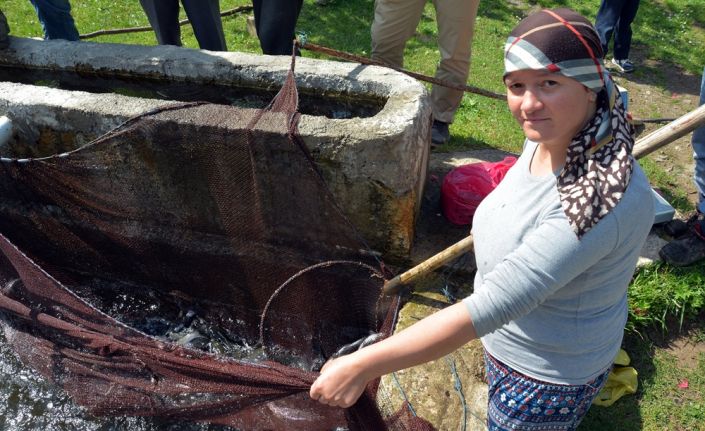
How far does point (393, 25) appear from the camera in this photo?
14.8 feet

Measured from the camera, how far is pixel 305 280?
3.09m

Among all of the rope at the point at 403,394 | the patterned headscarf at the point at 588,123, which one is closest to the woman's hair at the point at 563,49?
the patterned headscarf at the point at 588,123

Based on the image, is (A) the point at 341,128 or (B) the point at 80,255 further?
(B) the point at 80,255

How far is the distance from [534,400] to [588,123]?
937mm

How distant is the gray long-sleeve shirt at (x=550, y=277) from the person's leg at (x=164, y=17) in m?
3.94

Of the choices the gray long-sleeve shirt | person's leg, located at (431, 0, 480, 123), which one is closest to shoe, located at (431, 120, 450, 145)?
person's leg, located at (431, 0, 480, 123)

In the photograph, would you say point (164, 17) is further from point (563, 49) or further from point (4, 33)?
point (563, 49)

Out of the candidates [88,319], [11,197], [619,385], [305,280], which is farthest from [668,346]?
[11,197]

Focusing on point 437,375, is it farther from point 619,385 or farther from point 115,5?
→ point 115,5

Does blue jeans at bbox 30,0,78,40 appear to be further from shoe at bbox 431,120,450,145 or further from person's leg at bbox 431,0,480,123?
shoe at bbox 431,120,450,145

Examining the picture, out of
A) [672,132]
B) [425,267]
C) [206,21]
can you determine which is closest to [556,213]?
[425,267]

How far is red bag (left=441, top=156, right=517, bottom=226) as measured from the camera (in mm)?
3566

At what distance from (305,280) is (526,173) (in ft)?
5.48

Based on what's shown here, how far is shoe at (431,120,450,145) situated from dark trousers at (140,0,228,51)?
205cm
